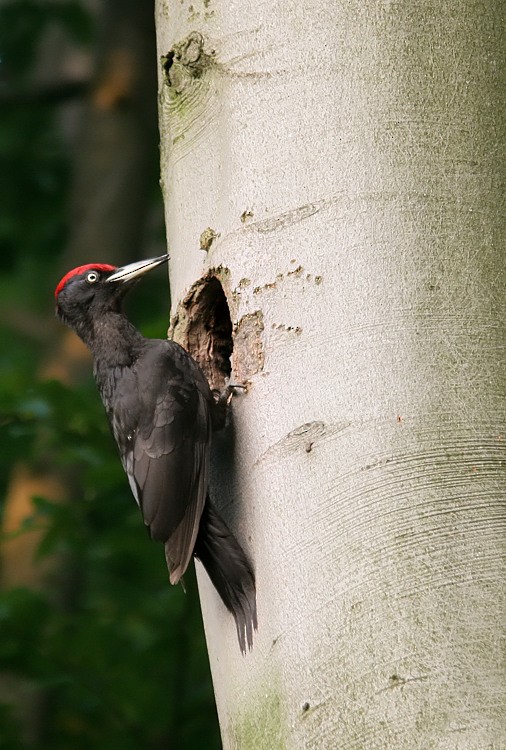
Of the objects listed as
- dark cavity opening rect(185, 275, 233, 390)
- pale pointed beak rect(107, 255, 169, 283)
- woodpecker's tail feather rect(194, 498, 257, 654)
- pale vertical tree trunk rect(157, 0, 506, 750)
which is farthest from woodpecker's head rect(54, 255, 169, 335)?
woodpecker's tail feather rect(194, 498, 257, 654)

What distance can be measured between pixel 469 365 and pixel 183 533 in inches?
46.3

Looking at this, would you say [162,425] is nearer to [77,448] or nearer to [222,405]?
[222,405]

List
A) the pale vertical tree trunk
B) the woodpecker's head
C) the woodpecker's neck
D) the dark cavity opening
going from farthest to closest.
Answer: the woodpecker's head
the woodpecker's neck
the dark cavity opening
the pale vertical tree trunk

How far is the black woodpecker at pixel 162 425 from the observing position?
2557 millimetres

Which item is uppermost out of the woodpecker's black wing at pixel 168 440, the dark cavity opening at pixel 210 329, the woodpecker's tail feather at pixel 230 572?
the dark cavity opening at pixel 210 329

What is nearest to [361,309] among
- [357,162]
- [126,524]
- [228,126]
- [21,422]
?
[357,162]

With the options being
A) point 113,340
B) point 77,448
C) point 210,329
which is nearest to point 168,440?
point 210,329

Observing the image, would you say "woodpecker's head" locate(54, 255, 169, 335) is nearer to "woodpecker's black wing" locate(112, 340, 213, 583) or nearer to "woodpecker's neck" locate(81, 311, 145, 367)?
"woodpecker's neck" locate(81, 311, 145, 367)

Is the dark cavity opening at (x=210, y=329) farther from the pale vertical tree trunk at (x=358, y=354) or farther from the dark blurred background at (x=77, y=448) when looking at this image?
the dark blurred background at (x=77, y=448)

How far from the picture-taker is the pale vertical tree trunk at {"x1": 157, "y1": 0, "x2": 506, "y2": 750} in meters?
1.89

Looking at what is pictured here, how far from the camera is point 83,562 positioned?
539 cm

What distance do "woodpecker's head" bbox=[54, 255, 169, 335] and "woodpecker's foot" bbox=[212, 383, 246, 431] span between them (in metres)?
1.24

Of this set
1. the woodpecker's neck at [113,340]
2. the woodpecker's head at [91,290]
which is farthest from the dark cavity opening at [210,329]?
the woodpecker's head at [91,290]

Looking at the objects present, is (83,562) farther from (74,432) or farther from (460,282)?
(460,282)
